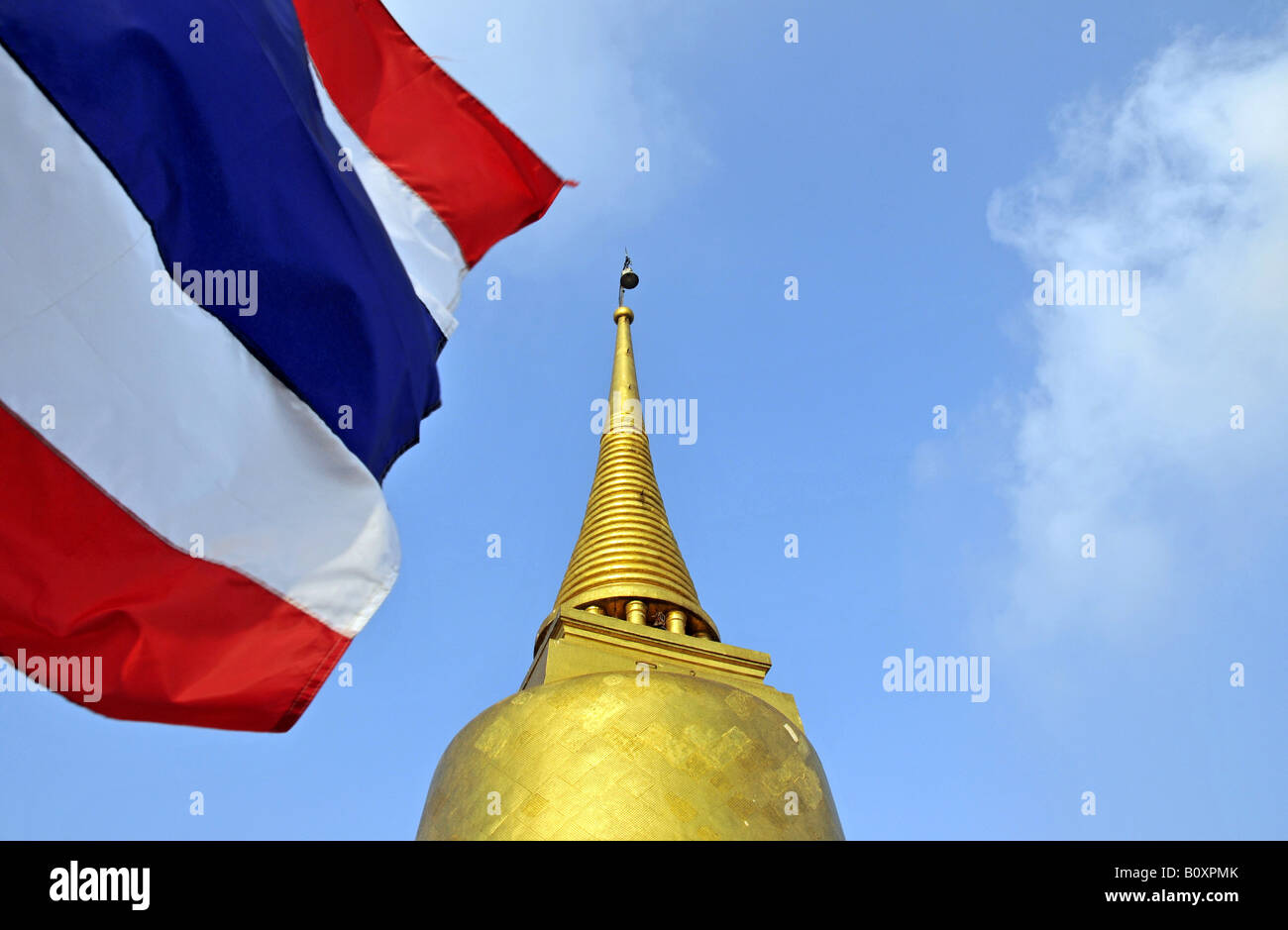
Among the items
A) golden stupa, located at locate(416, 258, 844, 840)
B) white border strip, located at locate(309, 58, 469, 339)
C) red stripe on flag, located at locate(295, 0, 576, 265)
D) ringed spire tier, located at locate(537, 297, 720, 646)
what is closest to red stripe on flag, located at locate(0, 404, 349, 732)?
white border strip, located at locate(309, 58, 469, 339)

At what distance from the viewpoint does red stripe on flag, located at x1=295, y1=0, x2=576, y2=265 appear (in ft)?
26.3

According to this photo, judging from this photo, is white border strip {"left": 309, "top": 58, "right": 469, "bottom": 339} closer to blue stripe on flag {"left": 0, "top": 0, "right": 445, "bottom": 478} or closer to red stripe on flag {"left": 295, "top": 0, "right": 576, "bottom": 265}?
red stripe on flag {"left": 295, "top": 0, "right": 576, "bottom": 265}

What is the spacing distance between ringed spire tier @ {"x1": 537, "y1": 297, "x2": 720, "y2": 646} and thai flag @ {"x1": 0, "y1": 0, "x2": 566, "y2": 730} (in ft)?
47.4

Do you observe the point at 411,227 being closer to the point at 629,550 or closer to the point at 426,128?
the point at 426,128

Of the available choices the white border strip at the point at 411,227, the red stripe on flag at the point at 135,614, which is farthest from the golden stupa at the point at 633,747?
the red stripe on flag at the point at 135,614

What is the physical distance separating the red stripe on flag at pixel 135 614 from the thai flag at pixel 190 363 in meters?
0.01

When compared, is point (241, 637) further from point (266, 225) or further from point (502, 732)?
point (502, 732)

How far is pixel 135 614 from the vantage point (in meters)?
6.10

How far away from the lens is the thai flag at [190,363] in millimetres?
5852

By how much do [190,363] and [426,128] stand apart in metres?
2.63

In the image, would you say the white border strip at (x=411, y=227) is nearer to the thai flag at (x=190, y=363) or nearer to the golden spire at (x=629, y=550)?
the thai flag at (x=190, y=363)

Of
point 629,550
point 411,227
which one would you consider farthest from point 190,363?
point 629,550
